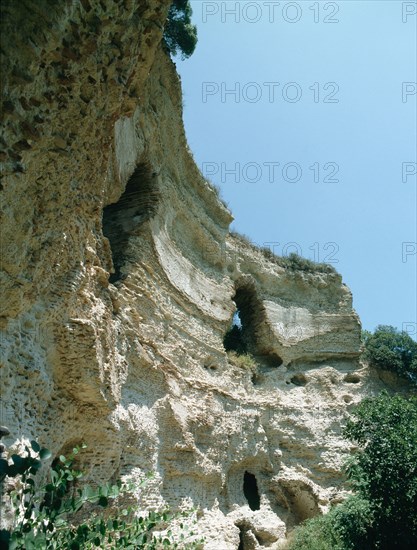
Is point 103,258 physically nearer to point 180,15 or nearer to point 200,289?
point 200,289

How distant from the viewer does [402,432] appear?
1012 cm

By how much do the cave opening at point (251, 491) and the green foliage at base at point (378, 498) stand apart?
1.62m

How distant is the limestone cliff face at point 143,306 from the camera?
4.25 metres

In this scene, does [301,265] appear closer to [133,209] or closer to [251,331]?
[251,331]

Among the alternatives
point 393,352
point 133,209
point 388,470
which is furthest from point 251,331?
point 388,470

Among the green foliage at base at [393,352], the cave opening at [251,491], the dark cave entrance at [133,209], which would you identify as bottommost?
the cave opening at [251,491]

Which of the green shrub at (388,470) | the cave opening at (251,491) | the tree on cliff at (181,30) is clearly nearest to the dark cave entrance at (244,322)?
the cave opening at (251,491)

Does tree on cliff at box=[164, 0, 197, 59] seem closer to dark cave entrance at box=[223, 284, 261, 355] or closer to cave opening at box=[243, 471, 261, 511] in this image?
dark cave entrance at box=[223, 284, 261, 355]

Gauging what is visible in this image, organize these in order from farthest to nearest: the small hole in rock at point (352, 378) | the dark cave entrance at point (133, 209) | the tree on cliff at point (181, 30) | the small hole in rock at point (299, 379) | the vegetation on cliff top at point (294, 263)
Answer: the vegetation on cliff top at point (294, 263)
the small hole in rock at point (352, 378)
the small hole in rock at point (299, 379)
the tree on cliff at point (181, 30)
the dark cave entrance at point (133, 209)

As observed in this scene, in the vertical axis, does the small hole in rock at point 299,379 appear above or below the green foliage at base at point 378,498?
above

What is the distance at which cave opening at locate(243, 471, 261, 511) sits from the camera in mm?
11637

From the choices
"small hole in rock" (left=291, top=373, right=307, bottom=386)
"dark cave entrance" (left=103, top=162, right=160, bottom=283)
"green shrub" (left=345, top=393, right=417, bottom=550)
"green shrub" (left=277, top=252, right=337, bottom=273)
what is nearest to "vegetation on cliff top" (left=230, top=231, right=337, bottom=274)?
"green shrub" (left=277, top=252, right=337, bottom=273)

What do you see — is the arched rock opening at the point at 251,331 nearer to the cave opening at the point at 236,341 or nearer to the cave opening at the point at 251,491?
the cave opening at the point at 236,341

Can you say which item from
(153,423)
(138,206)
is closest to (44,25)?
(153,423)
